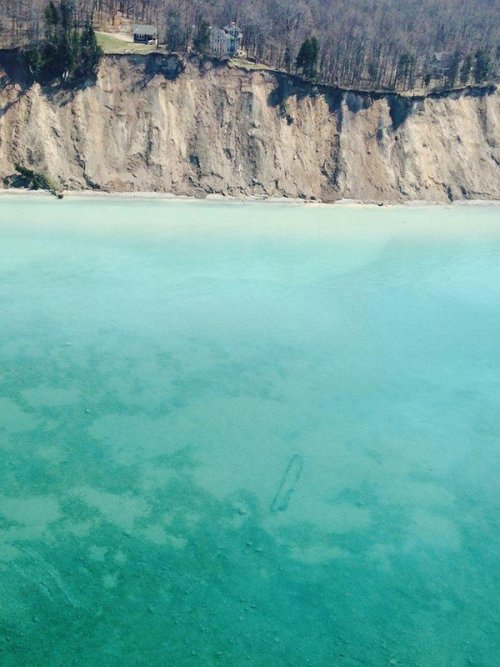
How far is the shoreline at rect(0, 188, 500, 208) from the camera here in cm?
3603

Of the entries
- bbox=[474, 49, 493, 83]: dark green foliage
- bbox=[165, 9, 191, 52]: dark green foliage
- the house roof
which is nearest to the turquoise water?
bbox=[165, 9, 191, 52]: dark green foliage

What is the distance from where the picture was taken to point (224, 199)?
40781mm

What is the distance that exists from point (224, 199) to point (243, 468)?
31.3m

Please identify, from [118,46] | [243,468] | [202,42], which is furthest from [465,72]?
[243,468]

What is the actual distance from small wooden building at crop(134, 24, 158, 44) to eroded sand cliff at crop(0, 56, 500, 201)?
8593 mm

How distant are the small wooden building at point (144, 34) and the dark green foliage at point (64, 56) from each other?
906cm

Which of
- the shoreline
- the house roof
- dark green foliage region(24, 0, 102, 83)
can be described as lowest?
the shoreline

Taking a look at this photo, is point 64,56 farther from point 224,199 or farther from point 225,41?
point 225,41

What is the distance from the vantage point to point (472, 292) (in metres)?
23.5

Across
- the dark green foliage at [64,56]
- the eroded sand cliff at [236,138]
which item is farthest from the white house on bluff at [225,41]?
the dark green foliage at [64,56]

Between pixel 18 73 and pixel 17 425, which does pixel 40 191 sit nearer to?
pixel 18 73

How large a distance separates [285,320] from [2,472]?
10.2 m

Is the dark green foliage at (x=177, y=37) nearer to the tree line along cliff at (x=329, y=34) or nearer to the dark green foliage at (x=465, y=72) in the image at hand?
the tree line along cliff at (x=329, y=34)

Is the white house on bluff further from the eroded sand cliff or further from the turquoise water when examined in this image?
the turquoise water
